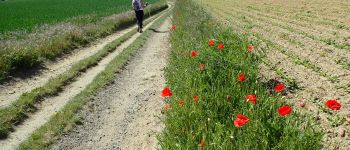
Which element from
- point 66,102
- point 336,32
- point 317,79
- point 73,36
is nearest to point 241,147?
point 317,79

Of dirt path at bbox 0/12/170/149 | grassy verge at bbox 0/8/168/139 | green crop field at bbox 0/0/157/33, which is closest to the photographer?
dirt path at bbox 0/12/170/149

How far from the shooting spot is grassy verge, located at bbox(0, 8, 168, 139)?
7536 millimetres

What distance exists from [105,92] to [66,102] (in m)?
1.12

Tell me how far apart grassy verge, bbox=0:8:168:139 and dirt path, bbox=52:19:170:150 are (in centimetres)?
128

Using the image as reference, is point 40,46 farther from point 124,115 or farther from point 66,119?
point 124,115

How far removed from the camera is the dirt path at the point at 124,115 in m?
6.82

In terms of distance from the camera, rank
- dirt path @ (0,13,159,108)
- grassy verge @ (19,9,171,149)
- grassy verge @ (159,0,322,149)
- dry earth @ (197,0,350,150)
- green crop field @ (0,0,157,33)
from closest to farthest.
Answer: grassy verge @ (159,0,322,149)
dry earth @ (197,0,350,150)
grassy verge @ (19,9,171,149)
dirt path @ (0,13,159,108)
green crop field @ (0,0,157,33)

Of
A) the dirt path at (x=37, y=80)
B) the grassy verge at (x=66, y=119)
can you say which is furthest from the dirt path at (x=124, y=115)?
the dirt path at (x=37, y=80)

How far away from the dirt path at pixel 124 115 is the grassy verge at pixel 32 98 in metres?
1.28

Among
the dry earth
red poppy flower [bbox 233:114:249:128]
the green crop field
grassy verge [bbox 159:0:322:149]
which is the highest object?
red poppy flower [bbox 233:114:249:128]

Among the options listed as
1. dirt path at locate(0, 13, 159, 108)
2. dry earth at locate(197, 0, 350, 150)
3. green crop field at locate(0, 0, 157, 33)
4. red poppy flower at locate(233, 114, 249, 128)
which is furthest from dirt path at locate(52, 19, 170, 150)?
green crop field at locate(0, 0, 157, 33)

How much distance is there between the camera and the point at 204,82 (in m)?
6.36

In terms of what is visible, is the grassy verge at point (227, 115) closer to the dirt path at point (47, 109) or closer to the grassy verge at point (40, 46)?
the dirt path at point (47, 109)

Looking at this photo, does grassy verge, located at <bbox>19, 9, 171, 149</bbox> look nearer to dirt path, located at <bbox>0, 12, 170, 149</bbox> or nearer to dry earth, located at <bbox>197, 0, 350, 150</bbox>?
dirt path, located at <bbox>0, 12, 170, 149</bbox>
